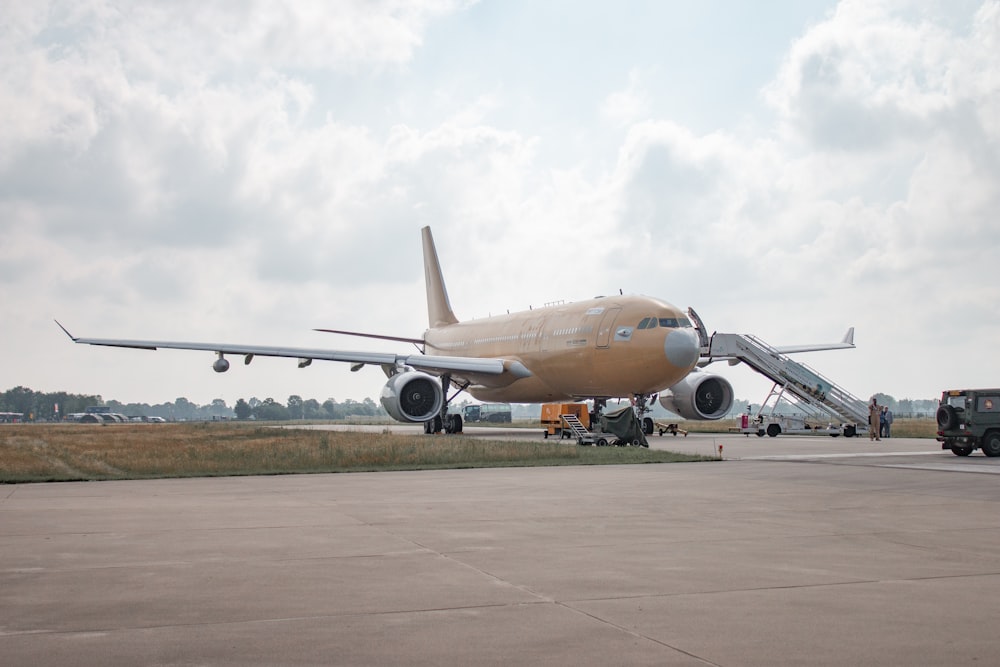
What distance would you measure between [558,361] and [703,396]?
20.1 ft

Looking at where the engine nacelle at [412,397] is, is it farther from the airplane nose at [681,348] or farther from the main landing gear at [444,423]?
the airplane nose at [681,348]

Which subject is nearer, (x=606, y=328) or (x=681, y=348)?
(x=681, y=348)

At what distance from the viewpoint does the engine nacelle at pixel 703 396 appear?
35625 mm

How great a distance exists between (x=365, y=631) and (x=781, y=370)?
37.5 m

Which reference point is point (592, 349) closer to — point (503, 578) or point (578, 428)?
point (578, 428)

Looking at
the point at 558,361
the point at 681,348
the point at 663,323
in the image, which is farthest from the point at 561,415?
the point at 681,348

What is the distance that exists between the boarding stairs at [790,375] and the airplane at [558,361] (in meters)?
1.17

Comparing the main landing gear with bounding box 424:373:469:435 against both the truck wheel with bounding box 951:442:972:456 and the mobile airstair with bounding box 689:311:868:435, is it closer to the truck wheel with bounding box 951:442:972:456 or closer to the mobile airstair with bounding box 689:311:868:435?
the mobile airstair with bounding box 689:311:868:435

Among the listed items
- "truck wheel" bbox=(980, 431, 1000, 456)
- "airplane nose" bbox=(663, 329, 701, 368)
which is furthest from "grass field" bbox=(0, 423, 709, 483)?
"truck wheel" bbox=(980, 431, 1000, 456)

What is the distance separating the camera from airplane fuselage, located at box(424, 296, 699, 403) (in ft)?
96.1

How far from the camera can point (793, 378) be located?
4088 cm

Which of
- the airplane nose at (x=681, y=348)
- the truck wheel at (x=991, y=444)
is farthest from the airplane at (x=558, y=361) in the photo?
the truck wheel at (x=991, y=444)

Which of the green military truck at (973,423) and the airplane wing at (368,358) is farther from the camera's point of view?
the airplane wing at (368,358)

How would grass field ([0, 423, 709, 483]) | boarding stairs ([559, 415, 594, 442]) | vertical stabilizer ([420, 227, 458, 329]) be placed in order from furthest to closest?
vertical stabilizer ([420, 227, 458, 329]) → boarding stairs ([559, 415, 594, 442]) → grass field ([0, 423, 709, 483])
